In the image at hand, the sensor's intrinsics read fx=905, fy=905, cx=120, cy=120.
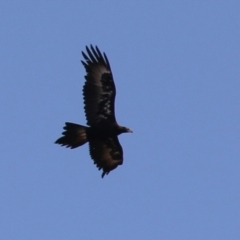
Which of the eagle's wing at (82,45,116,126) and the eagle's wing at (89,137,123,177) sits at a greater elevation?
the eagle's wing at (82,45,116,126)

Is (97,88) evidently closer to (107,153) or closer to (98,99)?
(98,99)

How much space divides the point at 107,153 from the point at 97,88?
6.58ft

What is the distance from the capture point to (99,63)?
24.0 m

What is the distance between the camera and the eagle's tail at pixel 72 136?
23438mm

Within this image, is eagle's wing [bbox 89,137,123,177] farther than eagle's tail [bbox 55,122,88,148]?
Yes

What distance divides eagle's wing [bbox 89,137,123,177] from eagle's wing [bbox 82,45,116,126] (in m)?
0.83

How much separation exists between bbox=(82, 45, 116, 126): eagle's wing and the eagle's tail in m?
0.53

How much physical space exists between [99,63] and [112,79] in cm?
56

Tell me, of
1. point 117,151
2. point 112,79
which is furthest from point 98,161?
point 112,79

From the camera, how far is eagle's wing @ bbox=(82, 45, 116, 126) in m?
24.0

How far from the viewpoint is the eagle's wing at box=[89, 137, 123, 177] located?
24781 millimetres

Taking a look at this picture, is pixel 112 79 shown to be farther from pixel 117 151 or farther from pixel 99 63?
pixel 117 151

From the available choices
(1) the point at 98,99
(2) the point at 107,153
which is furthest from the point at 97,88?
(2) the point at 107,153

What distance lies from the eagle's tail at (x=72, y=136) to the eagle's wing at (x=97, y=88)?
0.53m
